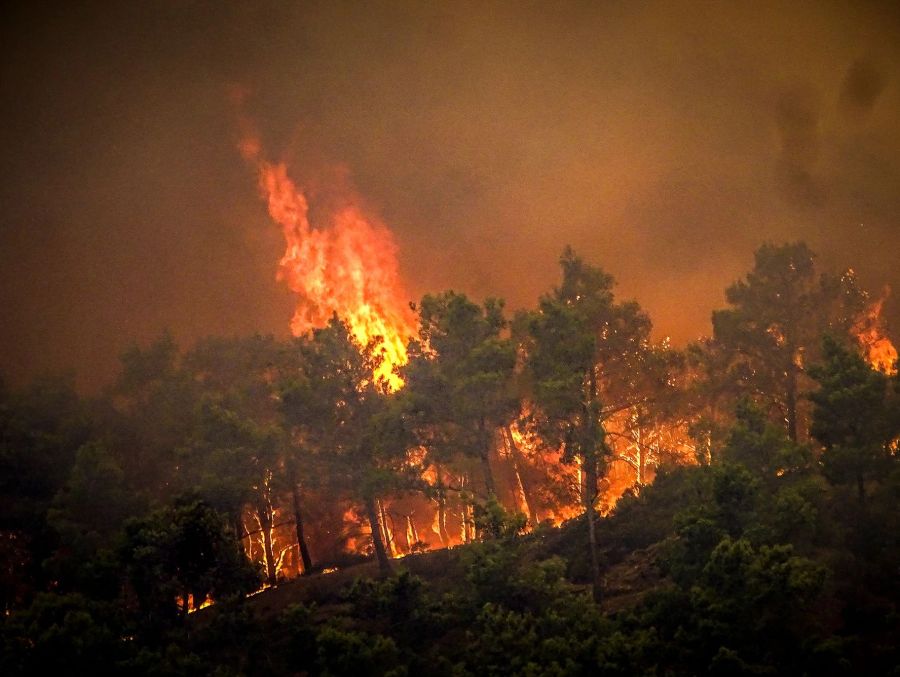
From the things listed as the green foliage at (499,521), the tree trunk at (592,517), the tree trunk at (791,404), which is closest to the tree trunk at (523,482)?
the tree trunk at (592,517)

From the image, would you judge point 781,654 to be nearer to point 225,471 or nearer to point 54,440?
point 225,471

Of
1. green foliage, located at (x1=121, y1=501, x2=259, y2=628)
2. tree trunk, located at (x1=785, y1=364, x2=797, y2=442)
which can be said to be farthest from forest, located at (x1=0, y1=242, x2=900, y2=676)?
tree trunk, located at (x1=785, y1=364, x2=797, y2=442)

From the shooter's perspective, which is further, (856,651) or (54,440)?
(54,440)

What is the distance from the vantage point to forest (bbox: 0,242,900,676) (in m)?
16.4

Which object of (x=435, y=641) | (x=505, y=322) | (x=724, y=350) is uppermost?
(x=505, y=322)

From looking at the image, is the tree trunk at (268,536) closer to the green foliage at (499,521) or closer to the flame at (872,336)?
the green foliage at (499,521)

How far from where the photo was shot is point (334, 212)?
88562 millimetres

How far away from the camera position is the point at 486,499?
30.4m

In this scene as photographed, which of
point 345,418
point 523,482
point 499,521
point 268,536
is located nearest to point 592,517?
point 499,521

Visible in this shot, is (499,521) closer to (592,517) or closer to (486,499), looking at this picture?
(592,517)

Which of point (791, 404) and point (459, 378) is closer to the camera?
point (459, 378)

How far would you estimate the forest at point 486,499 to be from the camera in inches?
647

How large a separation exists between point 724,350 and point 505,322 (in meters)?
12.3

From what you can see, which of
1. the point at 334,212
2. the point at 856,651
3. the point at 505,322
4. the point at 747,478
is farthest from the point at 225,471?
the point at 334,212
